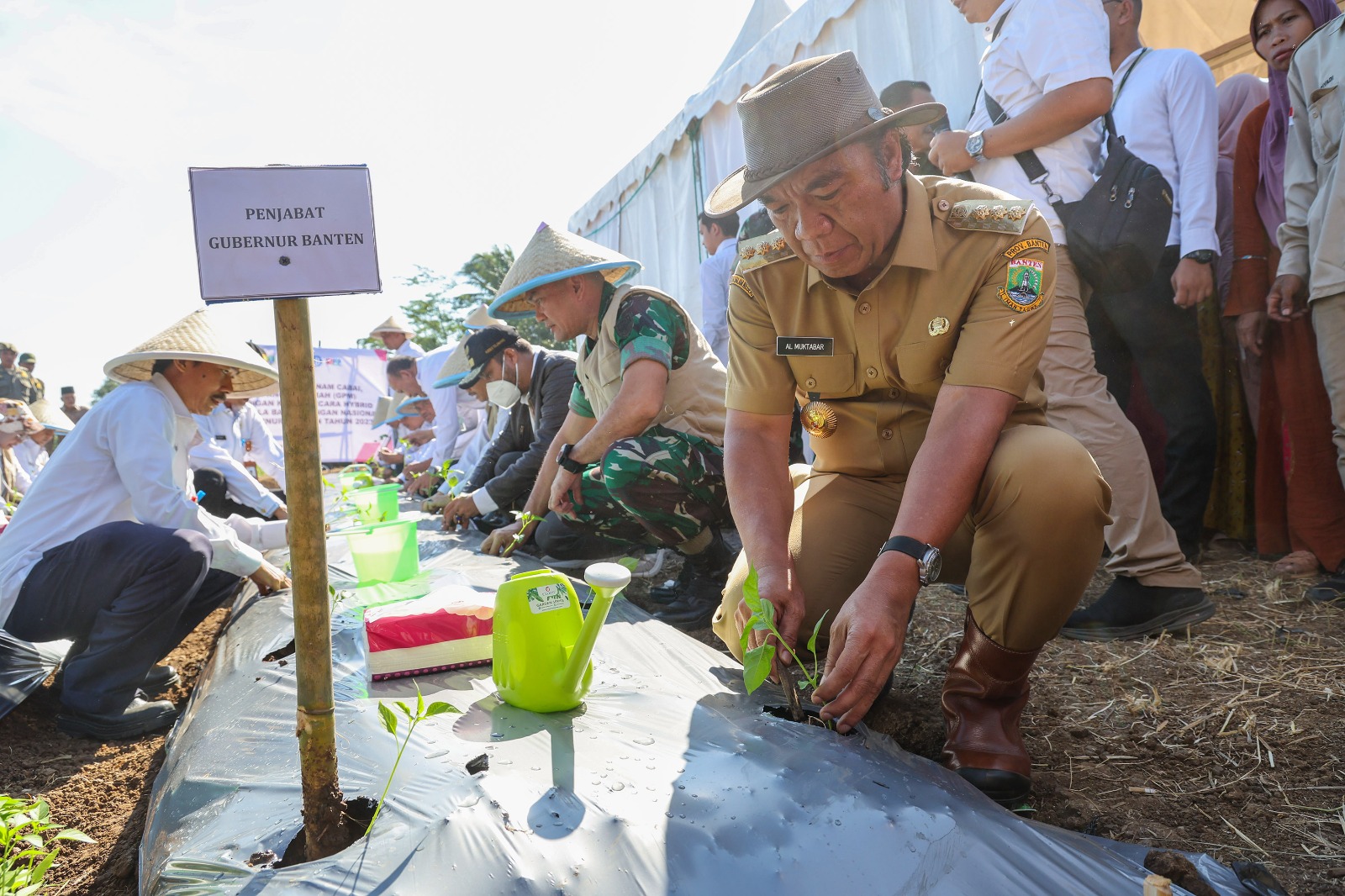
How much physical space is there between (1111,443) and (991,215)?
2.91 feet

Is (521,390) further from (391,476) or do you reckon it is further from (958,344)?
(391,476)

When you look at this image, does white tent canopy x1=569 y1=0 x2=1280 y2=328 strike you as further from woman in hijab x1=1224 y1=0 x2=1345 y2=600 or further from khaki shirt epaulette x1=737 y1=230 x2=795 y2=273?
khaki shirt epaulette x1=737 y1=230 x2=795 y2=273

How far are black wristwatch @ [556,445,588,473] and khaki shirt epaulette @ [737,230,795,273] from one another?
1.08 meters

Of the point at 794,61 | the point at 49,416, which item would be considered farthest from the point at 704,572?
the point at 49,416

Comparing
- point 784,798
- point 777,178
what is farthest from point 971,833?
point 777,178

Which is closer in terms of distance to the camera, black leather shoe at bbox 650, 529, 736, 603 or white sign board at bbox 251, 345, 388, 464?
black leather shoe at bbox 650, 529, 736, 603

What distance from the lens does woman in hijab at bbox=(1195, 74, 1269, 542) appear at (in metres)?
2.67

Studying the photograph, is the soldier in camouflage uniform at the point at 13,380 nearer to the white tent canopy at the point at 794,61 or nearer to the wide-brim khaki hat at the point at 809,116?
the white tent canopy at the point at 794,61

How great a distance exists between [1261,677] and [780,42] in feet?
10.8

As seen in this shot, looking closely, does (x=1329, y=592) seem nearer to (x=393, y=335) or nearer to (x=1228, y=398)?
(x=1228, y=398)

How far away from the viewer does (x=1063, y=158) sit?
2188mm

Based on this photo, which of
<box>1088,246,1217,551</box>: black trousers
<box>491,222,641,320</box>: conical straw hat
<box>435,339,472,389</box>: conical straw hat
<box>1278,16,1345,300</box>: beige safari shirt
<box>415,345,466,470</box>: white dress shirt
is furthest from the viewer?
<box>415,345,466,470</box>: white dress shirt

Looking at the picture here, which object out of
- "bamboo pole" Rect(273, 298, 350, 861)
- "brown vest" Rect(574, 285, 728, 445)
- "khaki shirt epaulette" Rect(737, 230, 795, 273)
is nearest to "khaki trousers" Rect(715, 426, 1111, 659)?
"khaki shirt epaulette" Rect(737, 230, 795, 273)

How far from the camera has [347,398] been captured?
10.3 m
